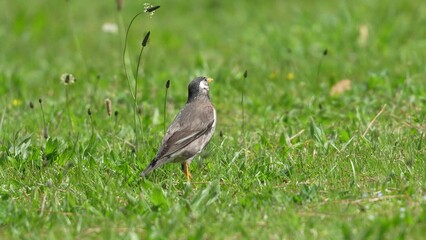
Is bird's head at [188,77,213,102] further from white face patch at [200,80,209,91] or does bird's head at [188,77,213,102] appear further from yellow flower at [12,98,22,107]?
yellow flower at [12,98,22,107]

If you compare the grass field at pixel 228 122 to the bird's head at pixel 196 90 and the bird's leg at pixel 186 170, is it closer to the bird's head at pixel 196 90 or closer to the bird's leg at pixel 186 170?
the bird's leg at pixel 186 170

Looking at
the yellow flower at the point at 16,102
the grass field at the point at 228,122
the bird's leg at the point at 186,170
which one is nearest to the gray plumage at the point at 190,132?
the bird's leg at the point at 186,170

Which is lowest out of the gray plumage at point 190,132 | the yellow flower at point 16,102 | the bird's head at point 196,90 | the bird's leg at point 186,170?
the yellow flower at point 16,102

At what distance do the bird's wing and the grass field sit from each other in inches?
8.6

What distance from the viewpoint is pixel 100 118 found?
9.38m

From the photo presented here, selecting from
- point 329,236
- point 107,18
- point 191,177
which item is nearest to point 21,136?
point 191,177

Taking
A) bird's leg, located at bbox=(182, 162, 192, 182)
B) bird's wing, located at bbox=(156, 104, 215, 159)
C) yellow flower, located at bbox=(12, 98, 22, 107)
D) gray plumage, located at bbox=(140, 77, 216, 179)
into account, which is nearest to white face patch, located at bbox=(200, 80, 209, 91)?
gray plumage, located at bbox=(140, 77, 216, 179)

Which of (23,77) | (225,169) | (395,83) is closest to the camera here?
(225,169)

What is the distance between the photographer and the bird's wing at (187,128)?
7484mm

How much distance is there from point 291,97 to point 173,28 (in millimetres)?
4496

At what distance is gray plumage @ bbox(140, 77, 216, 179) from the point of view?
7398 millimetres

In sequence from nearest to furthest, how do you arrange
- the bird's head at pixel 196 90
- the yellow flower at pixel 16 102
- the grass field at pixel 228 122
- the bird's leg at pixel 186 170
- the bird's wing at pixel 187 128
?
1. the grass field at pixel 228 122
2. the bird's leg at pixel 186 170
3. the bird's wing at pixel 187 128
4. the bird's head at pixel 196 90
5. the yellow flower at pixel 16 102

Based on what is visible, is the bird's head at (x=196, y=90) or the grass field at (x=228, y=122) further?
the bird's head at (x=196, y=90)

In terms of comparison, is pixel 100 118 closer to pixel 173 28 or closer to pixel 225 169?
pixel 225 169
